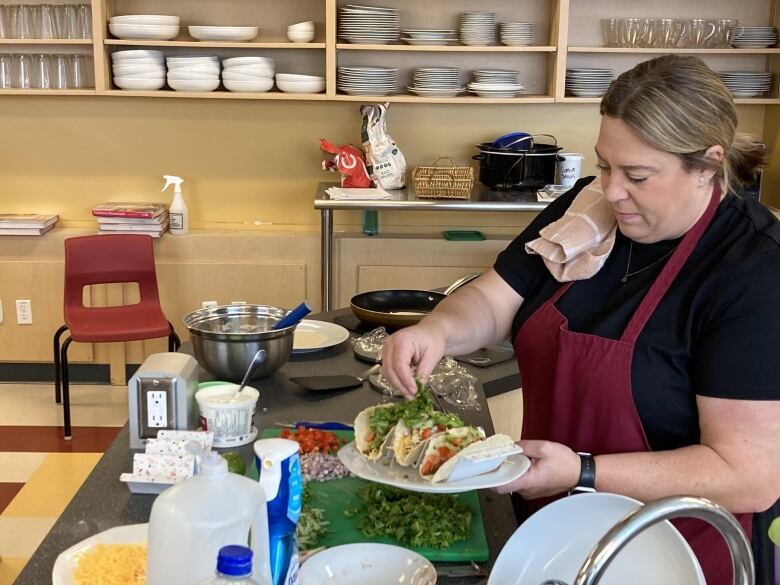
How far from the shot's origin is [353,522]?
158 cm

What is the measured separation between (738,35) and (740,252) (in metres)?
3.15

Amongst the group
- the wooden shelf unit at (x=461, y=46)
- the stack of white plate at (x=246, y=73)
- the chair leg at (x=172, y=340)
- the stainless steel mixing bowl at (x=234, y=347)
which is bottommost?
the chair leg at (x=172, y=340)

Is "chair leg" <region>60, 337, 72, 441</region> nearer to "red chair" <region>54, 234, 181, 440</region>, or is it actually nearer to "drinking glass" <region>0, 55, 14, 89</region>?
"red chair" <region>54, 234, 181, 440</region>

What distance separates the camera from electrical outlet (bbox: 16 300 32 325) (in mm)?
4496

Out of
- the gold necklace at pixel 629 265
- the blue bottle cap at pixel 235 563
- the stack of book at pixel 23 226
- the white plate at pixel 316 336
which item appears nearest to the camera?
the blue bottle cap at pixel 235 563

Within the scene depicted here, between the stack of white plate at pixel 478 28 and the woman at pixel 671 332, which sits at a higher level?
the stack of white plate at pixel 478 28

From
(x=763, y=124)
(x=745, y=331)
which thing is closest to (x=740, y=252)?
(x=745, y=331)

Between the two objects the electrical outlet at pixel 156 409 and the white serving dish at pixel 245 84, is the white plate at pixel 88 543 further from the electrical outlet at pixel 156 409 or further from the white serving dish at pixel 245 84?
the white serving dish at pixel 245 84

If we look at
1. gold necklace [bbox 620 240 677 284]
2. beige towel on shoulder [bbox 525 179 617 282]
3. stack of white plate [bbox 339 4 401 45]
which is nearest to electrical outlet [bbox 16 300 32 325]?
stack of white plate [bbox 339 4 401 45]

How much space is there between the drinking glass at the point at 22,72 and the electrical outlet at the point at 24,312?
38.6 inches

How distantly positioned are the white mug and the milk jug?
11.5 ft

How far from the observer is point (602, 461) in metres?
1.51

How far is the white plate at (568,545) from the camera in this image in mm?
1263

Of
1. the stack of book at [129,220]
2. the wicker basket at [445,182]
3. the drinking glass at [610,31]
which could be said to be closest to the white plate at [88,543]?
the wicker basket at [445,182]
